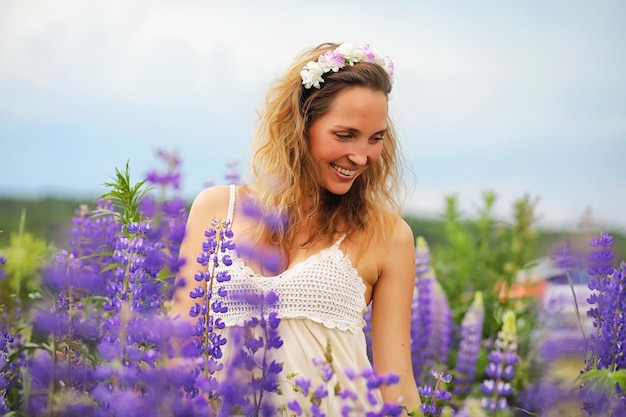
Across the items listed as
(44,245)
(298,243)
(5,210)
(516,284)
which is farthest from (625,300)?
(5,210)

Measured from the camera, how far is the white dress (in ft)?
8.25

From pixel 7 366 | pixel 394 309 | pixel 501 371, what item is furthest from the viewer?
pixel 394 309

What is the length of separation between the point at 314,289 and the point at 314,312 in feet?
0.22

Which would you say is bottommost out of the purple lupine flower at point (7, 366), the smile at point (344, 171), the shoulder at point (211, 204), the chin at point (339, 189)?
the purple lupine flower at point (7, 366)

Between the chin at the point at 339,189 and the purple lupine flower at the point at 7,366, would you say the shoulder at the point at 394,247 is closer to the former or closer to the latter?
the chin at the point at 339,189

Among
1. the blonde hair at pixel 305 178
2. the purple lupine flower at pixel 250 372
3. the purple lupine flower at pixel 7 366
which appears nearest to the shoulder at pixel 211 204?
the blonde hair at pixel 305 178

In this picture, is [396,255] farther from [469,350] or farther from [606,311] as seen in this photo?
[469,350]

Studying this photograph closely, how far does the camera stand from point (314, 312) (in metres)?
2.62

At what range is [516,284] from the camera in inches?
220

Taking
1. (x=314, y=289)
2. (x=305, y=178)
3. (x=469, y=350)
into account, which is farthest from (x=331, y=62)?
(x=469, y=350)

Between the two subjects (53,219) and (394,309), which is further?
(53,219)

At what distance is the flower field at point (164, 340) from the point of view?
4.68 ft

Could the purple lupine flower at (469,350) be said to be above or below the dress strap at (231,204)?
below

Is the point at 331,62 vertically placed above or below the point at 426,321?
above
